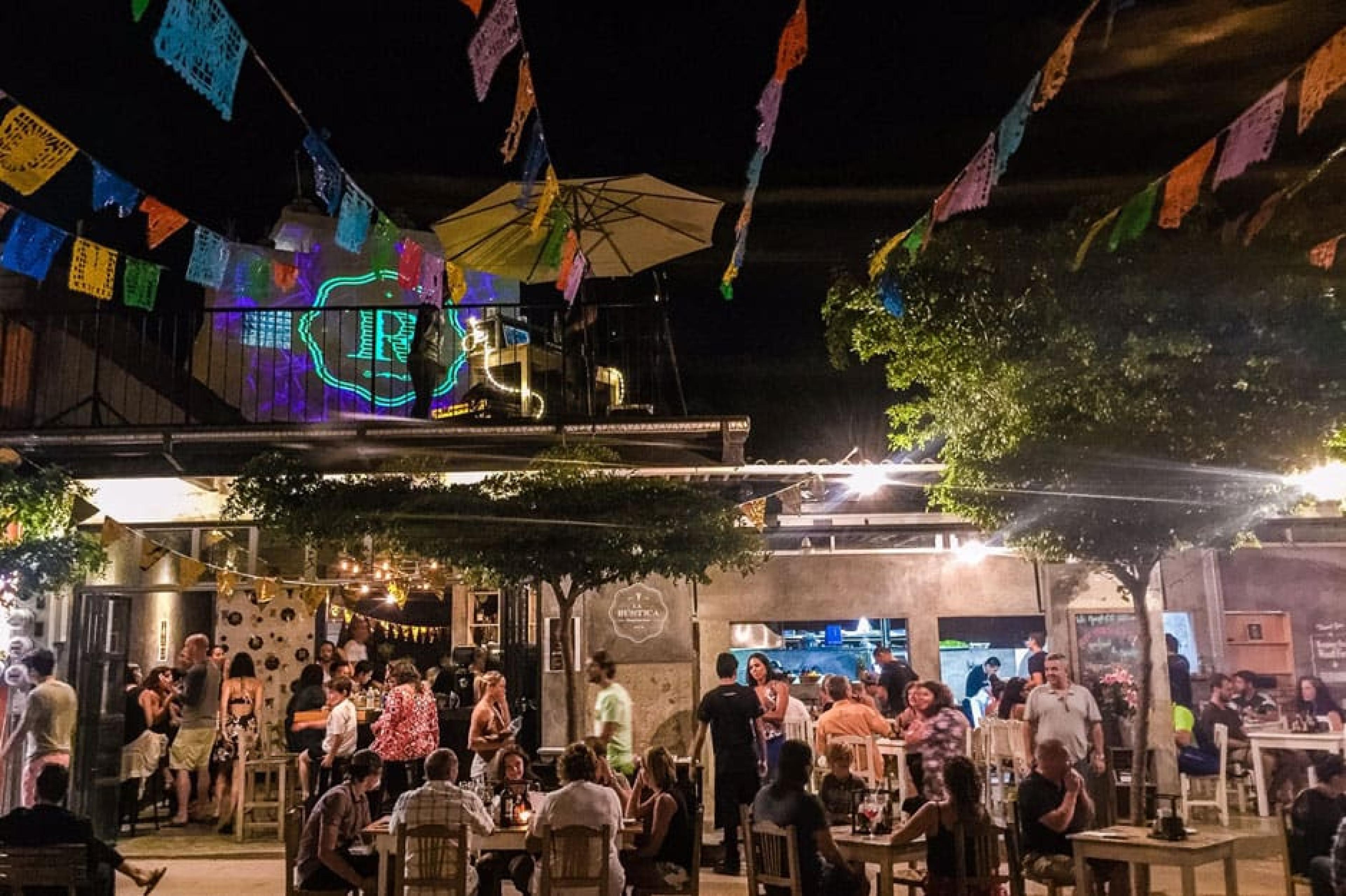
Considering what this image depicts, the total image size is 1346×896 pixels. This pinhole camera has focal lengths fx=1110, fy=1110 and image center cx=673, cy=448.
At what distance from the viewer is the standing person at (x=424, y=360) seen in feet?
37.8

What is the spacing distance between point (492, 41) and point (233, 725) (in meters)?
8.55

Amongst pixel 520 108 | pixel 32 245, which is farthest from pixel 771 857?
pixel 32 245

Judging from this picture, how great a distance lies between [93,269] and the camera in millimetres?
7371

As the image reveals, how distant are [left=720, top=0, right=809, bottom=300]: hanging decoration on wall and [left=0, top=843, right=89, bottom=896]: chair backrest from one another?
5.15m

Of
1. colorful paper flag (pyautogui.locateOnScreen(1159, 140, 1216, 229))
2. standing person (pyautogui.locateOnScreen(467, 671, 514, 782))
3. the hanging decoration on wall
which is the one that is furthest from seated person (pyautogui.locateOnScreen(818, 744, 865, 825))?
colorful paper flag (pyautogui.locateOnScreen(1159, 140, 1216, 229))

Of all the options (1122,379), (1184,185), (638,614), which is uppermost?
(1184,185)

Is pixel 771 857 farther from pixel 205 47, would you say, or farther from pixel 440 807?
pixel 205 47

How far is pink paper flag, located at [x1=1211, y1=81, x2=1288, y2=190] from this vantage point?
520 cm

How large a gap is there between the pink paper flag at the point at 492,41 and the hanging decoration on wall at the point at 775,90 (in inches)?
55.0

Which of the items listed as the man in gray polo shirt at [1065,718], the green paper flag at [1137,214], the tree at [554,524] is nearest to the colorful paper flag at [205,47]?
the tree at [554,524]

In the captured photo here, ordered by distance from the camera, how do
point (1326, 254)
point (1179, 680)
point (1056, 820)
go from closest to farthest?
point (1056, 820)
point (1326, 254)
point (1179, 680)

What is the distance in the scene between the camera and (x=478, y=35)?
5.77m

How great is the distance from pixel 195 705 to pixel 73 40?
6.38m

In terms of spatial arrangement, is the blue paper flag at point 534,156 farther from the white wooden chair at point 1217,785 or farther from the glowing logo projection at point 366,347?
the glowing logo projection at point 366,347
